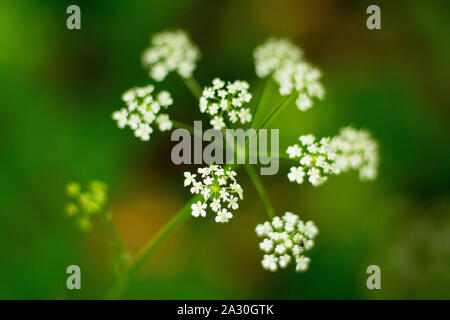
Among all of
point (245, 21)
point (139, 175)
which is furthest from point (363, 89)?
point (139, 175)

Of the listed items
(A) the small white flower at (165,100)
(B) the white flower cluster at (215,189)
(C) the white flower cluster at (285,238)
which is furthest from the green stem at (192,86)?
(C) the white flower cluster at (285,238)

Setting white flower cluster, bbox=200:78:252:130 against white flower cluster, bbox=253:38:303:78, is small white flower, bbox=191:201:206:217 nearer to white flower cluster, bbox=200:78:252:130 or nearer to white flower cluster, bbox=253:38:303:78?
white flower cluster, bbox=200:78:252:130

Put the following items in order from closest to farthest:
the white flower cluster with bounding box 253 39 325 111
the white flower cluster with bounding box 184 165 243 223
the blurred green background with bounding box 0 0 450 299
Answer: the white flower cluster with bounding box 184 165 243 223 < the white flower cluster with bounding box 253 39 325 111 < the blurred green background with bounding box 0 0 450 299

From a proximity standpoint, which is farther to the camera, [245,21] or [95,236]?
[245,21]

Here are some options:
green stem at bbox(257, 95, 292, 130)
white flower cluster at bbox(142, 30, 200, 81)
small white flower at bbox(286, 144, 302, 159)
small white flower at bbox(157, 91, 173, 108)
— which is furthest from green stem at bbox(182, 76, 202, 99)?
small white flower at bbox(286, 144, 302, 159)

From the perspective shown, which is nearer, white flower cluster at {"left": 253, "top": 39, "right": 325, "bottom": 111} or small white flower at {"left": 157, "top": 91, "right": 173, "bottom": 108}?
small white flower at {"left": 157, "top": 91, "right": 173, "bottom": 108}

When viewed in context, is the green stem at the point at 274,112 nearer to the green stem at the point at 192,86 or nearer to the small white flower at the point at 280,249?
the green stem at the point at 192,86
